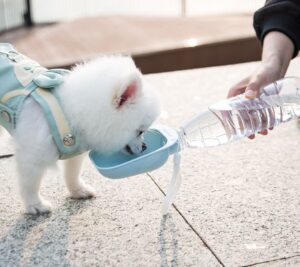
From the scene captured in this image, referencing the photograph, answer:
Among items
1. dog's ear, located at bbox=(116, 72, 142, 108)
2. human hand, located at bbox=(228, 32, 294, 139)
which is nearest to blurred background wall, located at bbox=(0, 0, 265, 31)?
human hand, located at bbox=(228, 32, 294, 139)

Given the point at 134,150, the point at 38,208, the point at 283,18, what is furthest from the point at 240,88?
the point at 38,208

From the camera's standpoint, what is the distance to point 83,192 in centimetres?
169

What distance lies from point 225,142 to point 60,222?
0.69 meters

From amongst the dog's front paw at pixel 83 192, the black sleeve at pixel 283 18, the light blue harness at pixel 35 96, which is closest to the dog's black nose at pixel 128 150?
the light blue harness at pixel 35 96

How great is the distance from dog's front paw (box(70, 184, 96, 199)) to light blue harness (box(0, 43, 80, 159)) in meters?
0.20

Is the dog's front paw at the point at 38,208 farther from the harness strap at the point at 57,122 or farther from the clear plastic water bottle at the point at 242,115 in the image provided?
the clear plastic water bottle at the point at 242,115

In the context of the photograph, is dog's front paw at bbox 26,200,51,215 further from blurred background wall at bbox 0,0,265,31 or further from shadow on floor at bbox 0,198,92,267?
blurred background wall at bbox 0,0,265,31

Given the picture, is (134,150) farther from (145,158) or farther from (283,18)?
(283,18)

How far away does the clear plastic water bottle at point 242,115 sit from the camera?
1657 mm

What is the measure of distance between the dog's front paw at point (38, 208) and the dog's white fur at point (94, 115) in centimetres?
8

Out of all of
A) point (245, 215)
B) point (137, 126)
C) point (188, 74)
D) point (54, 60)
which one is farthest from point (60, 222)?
point (54, 60)

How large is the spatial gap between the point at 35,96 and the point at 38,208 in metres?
0.33

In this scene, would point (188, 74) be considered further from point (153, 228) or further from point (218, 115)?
point (153, 228)

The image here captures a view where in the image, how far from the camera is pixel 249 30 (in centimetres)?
390
